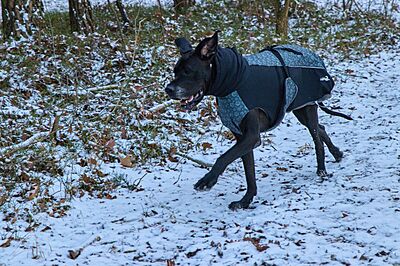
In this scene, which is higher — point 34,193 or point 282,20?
point 282,20

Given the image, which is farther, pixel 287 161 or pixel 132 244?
pixel 287 161

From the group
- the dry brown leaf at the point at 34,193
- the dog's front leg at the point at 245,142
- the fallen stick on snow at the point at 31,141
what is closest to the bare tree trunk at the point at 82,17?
the fallen stick on snow at the point at 31,141

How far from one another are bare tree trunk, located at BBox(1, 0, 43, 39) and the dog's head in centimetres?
607

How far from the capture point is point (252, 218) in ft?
14.8

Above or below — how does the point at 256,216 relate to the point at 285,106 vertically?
below

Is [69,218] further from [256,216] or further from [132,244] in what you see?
[256,216]

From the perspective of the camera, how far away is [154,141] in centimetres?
658

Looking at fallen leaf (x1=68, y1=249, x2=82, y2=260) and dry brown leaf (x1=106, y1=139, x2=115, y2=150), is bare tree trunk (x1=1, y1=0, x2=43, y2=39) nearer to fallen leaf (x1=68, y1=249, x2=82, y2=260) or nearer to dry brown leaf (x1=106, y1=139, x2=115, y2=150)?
dry brown leaf (x1=106, y1=139, x2=115, y2=150)

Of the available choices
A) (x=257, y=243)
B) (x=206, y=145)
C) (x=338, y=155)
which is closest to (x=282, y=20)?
(x=206, y=145)

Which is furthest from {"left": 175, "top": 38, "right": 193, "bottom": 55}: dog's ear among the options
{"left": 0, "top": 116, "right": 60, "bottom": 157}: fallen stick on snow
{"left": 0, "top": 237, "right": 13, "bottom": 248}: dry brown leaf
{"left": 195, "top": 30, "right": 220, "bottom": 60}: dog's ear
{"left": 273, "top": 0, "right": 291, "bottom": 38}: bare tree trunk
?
{"left": 273, "top": 0, "right": 291, "bottom": 38}: bare tree trunk

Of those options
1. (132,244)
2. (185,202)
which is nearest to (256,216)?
(185,202)

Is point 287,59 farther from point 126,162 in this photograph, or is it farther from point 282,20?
point 282,20

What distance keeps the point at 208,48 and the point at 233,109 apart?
2.04 ft

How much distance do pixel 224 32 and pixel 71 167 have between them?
7901 mm
